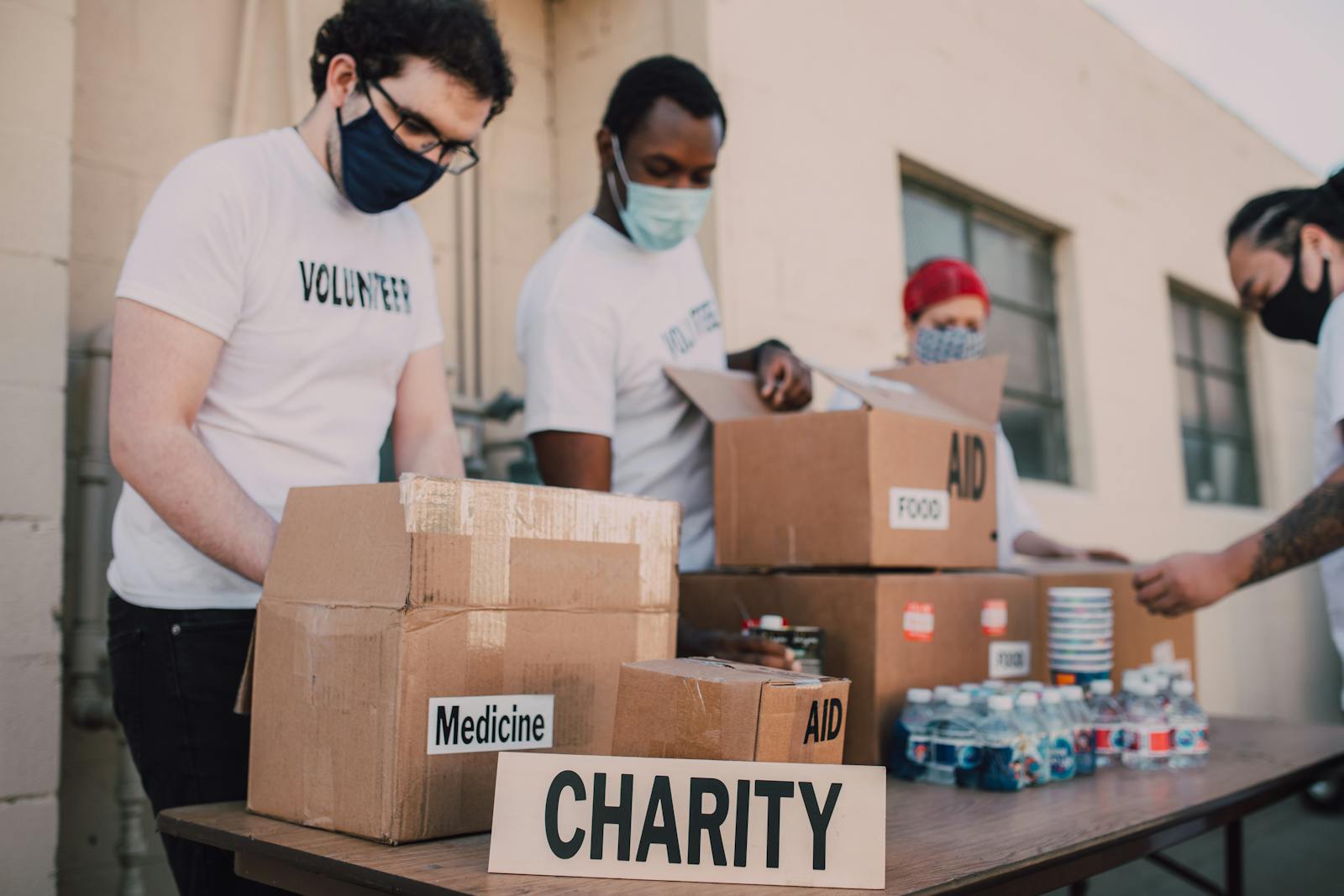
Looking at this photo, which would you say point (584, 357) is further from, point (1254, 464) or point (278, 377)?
point (1254, 464)

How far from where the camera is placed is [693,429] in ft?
6.95

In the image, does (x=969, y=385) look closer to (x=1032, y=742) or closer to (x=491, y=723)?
(x=1032, y=742)

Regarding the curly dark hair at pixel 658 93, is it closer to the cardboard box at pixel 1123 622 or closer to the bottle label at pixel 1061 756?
the cardboard box at pixel 1123 622

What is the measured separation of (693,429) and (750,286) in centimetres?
129

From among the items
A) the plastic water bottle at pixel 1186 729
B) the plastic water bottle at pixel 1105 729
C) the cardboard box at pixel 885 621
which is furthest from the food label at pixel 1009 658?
the plastic water bottle at pixel 1186 729

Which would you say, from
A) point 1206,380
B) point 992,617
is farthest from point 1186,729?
point 1206,380

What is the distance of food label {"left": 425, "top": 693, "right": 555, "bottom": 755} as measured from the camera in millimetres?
1165

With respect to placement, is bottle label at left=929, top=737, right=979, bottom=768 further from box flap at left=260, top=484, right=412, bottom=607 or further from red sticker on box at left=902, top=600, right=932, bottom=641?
box flap at left=260, top=484, right=412, bottom=607

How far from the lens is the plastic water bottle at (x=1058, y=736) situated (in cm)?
170

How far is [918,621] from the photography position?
5.85 ft

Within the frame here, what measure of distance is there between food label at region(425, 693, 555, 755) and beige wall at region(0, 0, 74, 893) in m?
1.20

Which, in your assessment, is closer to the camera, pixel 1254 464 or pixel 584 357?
pixel 584 357

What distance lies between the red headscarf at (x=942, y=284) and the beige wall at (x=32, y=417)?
196 centimetres

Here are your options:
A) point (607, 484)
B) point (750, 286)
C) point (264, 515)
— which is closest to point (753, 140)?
point (750, 286)
